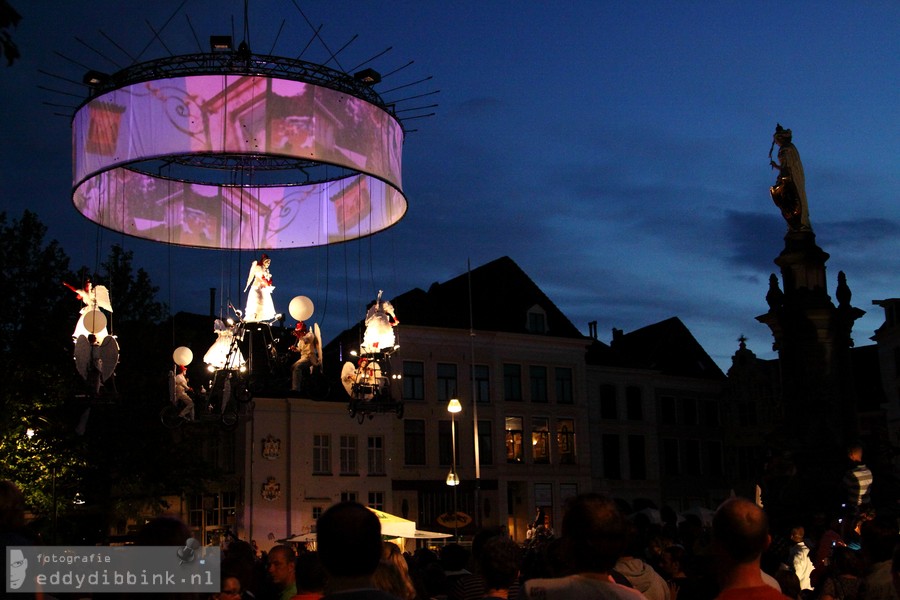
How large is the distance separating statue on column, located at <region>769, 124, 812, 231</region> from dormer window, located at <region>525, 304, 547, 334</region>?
27.3 metres

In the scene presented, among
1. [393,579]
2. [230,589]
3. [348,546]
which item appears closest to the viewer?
[348,546]

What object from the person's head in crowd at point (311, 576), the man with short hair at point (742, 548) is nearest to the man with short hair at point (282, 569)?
the person's head in crowd at point (311, 576)

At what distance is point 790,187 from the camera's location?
798 inches

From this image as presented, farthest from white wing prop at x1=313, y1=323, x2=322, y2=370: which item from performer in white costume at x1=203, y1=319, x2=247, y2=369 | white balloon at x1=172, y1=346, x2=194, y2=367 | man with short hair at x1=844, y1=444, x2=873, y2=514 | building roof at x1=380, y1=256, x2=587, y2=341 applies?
building roof at x1=380, y1=256, x2=587, y2=341

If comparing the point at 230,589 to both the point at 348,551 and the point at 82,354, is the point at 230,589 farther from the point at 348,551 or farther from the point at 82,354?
the point at 82,354

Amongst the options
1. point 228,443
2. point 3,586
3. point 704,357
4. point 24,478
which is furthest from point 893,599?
point 704,357

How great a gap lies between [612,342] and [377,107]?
139ft

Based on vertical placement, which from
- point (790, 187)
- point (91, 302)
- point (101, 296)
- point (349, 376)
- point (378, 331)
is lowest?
point (349, 376)

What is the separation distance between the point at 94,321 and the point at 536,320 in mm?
32177

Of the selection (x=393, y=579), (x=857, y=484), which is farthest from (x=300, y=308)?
(x=393, y=579)

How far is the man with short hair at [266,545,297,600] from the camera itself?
730 centimetres

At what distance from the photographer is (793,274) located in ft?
65.1

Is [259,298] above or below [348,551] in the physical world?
above

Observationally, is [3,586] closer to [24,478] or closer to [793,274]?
[793,274]
